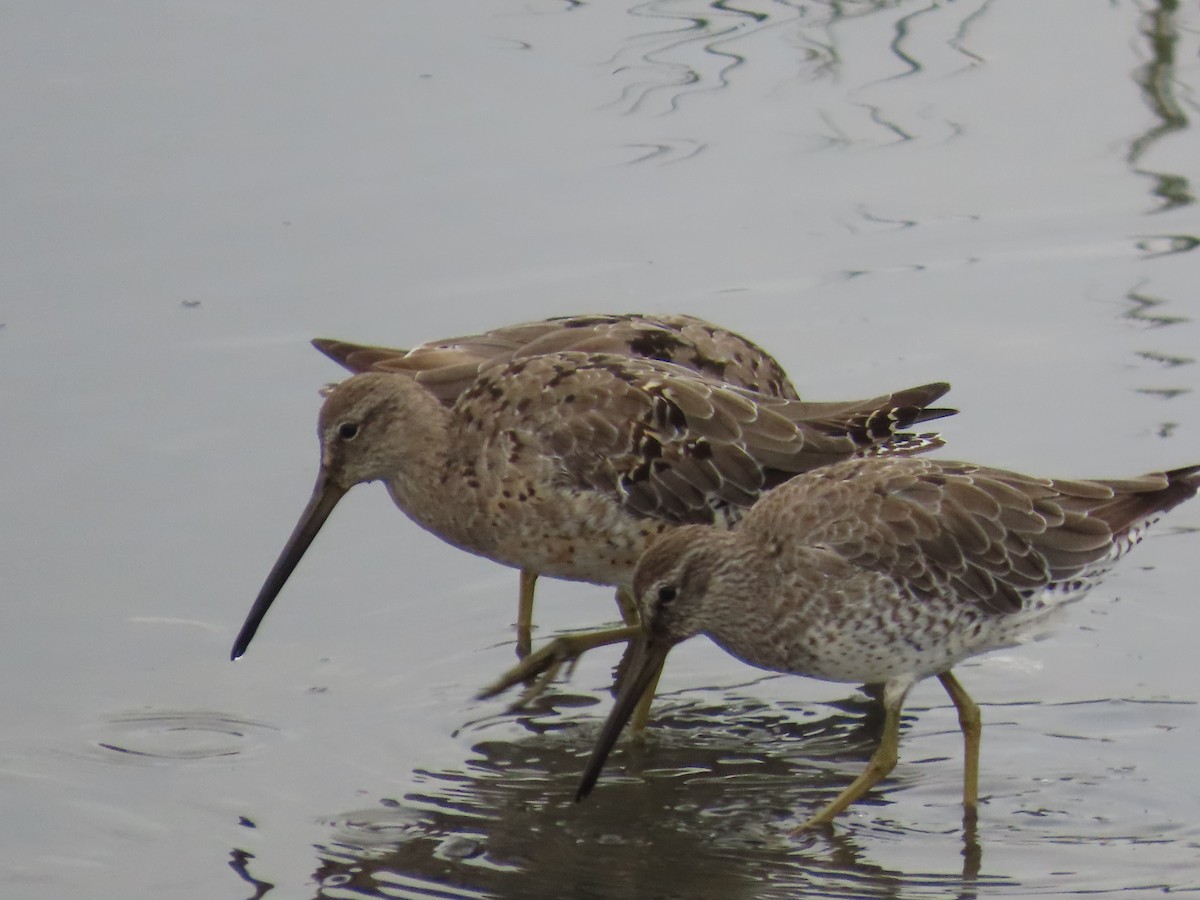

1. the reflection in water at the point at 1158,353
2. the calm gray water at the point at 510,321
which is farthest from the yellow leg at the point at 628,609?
the reflection in water at the point at 1158,353

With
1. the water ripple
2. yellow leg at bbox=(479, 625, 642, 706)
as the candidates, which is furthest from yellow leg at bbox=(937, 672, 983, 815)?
the water ripple

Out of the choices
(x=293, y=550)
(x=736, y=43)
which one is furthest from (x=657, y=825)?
(x=736, y=43)

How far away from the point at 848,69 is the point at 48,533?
14.9 ft

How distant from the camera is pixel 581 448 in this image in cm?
649

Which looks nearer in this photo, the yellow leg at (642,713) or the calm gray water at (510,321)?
the calm gray water at (510,321)

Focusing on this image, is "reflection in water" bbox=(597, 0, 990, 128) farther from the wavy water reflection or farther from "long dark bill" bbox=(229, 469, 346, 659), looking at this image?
the wavy water reflection

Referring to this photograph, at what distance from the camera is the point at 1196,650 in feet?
21.4

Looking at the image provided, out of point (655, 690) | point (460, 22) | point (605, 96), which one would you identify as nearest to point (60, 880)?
point (655, 690)

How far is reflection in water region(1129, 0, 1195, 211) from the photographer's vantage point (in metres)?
9.27

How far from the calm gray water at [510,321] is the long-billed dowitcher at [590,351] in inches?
25.2

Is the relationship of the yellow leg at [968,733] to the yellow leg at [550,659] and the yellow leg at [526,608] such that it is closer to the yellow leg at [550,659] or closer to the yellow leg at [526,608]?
the yellow leg at [550,659]

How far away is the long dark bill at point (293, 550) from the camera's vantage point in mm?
6574

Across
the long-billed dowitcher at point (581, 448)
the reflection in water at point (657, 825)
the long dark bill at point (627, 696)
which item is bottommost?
the reflection in water at point (657, 825)

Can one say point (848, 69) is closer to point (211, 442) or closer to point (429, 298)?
point (429, 298)
